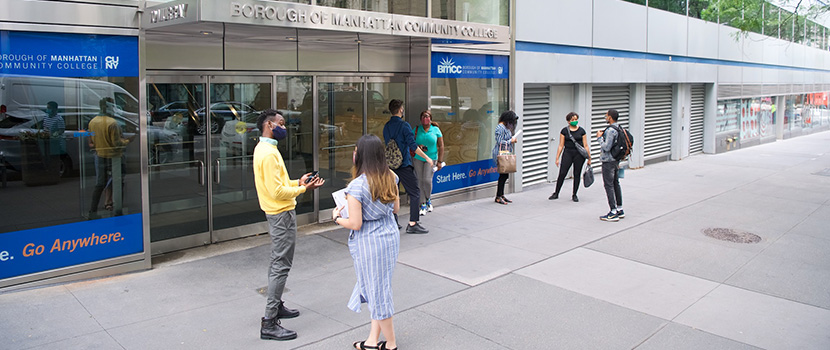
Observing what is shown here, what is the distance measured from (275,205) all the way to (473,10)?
7379mm

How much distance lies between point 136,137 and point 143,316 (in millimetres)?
1987

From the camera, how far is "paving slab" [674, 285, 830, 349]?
212 inches

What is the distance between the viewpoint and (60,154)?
6.34 meters

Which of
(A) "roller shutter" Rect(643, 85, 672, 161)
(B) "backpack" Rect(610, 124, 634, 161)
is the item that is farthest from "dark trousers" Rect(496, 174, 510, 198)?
(A) "roller shutter" Rect(643, 85, 672, 161)

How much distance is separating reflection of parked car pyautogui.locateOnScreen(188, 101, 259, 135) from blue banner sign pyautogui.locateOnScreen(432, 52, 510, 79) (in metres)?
3.39

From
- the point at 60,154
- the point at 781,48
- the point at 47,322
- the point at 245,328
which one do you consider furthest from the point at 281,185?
the point at 781,48

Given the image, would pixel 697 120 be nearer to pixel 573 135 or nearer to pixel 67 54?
pixel 573 135

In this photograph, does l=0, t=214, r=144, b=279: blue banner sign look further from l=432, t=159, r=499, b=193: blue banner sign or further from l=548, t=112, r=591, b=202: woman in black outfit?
l=548, t=112, r=591, b=202: woman in black outfit

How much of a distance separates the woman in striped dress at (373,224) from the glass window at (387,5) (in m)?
5.12

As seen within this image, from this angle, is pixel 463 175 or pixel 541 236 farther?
pixel 463 175

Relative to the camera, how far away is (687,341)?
532 cm

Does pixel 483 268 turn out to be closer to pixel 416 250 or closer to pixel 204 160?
pixel 416 250

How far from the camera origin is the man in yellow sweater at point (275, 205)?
5.13 metres

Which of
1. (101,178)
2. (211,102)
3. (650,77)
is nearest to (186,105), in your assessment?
(211,102)
